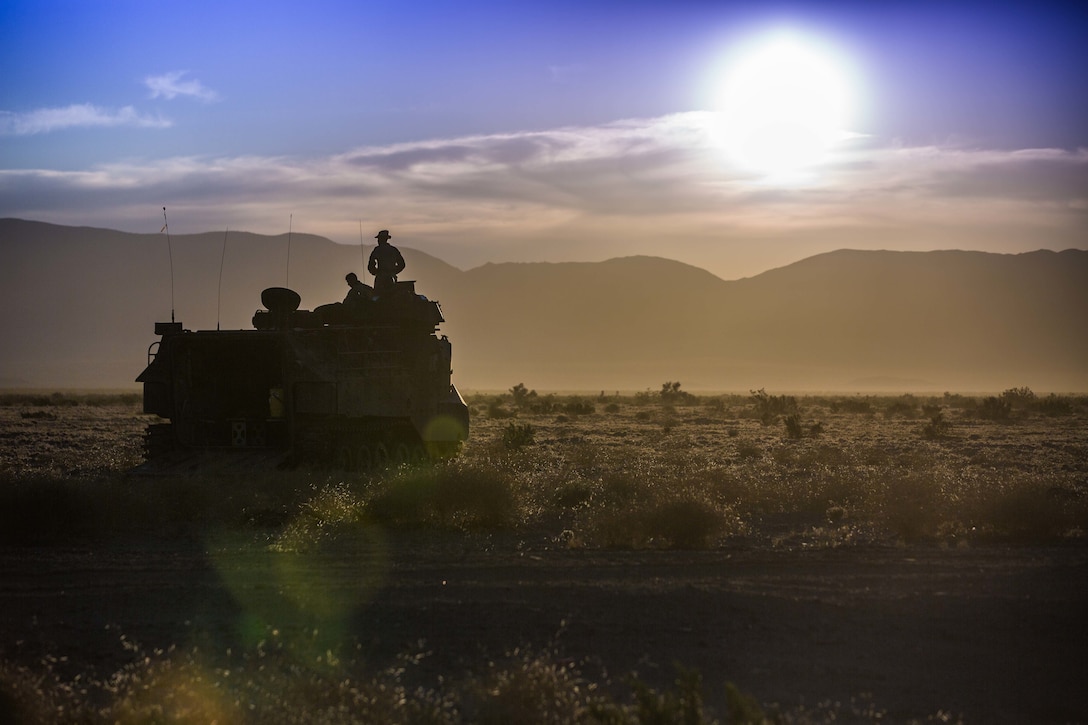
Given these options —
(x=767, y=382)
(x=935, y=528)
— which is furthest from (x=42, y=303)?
(x=935, y=528)

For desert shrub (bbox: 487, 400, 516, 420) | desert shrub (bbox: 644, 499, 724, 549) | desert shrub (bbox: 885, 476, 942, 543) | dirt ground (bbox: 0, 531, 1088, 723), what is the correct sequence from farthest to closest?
desert shrub (bbox: 487, 400, 516, 420)
desert shrub (bbox: 885, 476, 942, 543)
desert shrub (bbox: 644, 499, 724, 549)
dirt ground (bbox: 0, 531, 1088, 723)

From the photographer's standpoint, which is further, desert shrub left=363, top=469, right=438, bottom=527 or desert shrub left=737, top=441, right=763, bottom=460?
desert shrub left=737, top=441, right=763, bottom=460

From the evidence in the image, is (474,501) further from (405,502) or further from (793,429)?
(793,429)

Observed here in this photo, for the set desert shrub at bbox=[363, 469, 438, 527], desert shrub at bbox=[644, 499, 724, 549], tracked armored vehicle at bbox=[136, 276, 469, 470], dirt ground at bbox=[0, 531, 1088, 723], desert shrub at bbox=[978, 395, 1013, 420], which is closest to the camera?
dirt ground at bbox=[0, 531, 1088, 723]

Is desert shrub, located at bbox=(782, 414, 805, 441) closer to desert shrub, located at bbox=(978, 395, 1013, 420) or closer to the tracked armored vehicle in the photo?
desert shrub, located at bbox=(978, 395, 1013, 420)

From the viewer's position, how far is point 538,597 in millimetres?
10633

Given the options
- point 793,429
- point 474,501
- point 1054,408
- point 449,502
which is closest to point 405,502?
point 449,502

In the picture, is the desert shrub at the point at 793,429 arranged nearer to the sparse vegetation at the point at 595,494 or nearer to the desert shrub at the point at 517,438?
the sparse vegetation at the point at 595,494

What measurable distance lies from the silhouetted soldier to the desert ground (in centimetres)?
469

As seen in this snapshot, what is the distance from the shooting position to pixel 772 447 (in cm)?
3341

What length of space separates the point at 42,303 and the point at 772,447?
167 m

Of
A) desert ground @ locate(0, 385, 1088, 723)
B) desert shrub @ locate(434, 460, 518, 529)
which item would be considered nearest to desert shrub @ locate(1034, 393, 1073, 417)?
desert ground @ locate(0, 385, 1088, 723)

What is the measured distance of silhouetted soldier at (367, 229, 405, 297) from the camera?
23.4 m

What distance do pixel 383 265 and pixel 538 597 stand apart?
13764 mm
